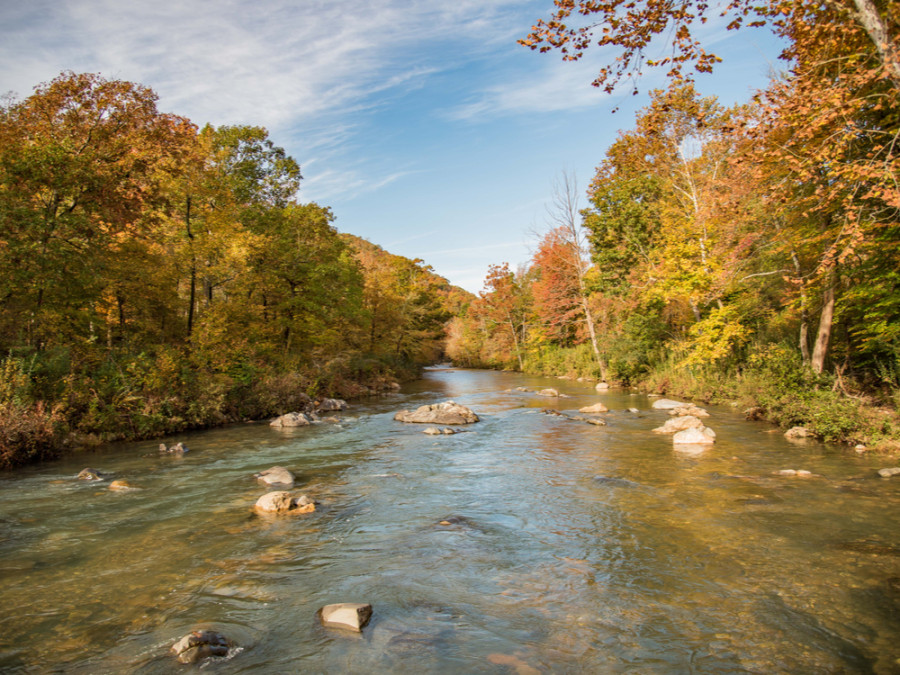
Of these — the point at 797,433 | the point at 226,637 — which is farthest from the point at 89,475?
the point at 797,433

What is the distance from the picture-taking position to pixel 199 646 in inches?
162

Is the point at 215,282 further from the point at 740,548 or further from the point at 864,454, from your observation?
the point at 864,454

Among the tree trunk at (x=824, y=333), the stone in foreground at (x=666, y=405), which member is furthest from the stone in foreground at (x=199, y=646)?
the stone in foreground at (x=666, y=405)

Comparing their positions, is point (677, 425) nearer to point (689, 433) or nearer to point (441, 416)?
point (689, 433)

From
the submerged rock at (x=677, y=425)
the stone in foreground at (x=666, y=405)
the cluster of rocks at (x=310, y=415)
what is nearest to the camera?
the submerged rock at (x=677, y=425)

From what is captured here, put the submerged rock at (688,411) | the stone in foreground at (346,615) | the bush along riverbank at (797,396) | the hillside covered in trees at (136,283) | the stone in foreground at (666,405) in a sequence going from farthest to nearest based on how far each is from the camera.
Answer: the stone in foreground at (666,405)
the submerged rock at (688,411)
the hillside covered in trees at (136,283)
the bush along riverbank at (797,396)
the stone in foreground at (346,615)

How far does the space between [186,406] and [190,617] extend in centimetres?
1322

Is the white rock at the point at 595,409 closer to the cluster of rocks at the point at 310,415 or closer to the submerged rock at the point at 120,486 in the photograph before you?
the cluster of rocks at the point at 310,415

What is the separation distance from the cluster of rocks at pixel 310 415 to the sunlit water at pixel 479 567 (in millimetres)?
6204

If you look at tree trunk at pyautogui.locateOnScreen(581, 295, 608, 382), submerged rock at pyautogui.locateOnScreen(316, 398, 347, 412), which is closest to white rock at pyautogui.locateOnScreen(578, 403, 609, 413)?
submerged rock at pyautogui.locateOnScreen(316, 398, 347, 412)

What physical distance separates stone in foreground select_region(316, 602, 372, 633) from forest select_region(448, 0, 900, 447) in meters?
7.07

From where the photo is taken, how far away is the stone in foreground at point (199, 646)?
402 cm

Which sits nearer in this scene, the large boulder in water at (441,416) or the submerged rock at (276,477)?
the submerged rock at (276,477)

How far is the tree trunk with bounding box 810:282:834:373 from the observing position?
12078 millimetres
